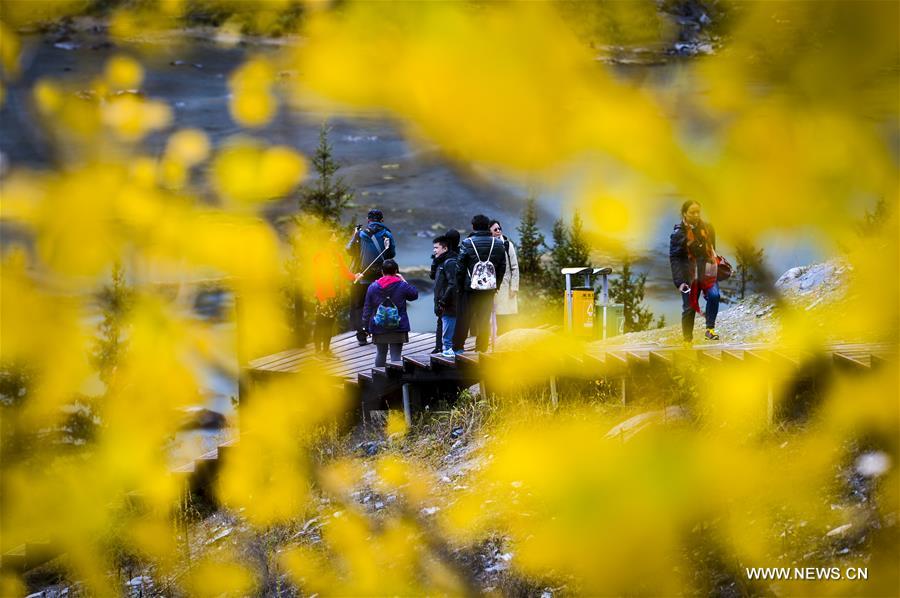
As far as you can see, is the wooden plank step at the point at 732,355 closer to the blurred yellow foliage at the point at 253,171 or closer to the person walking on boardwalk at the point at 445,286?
the person walking on boardwalk at the point at 445,286

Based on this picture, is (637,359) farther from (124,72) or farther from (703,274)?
(124,72)

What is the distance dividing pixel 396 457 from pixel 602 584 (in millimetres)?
5648

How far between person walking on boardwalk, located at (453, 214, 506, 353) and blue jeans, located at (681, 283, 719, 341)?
4.56 feet

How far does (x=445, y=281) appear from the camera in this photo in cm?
768

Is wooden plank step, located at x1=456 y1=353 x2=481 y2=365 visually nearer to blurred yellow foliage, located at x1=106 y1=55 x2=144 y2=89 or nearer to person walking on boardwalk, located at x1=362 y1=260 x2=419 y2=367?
person walking on boardwalk, located at x1=362 y1=260 x2=419 y2=367

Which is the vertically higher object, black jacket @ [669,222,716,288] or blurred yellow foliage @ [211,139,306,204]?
blurred yellow foliage @ [211,139,306,204]

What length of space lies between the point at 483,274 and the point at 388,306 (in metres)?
0.82

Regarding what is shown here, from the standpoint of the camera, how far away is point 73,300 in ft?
9.37

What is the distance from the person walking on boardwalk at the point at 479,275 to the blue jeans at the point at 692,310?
54.7 inches

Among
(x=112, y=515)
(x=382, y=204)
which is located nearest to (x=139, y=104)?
(x=112, y=515)

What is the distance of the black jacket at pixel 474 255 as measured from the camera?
744 centimetres

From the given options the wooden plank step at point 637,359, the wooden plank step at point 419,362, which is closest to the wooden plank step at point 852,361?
the wooden plank step at point 637,359

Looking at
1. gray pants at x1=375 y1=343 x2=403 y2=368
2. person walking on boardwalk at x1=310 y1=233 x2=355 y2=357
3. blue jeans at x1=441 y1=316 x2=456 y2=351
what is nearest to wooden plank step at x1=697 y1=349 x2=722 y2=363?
blue jeans at x1=441 y1=316 x2=456 y2=351

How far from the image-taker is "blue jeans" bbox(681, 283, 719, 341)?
712 centimetres
